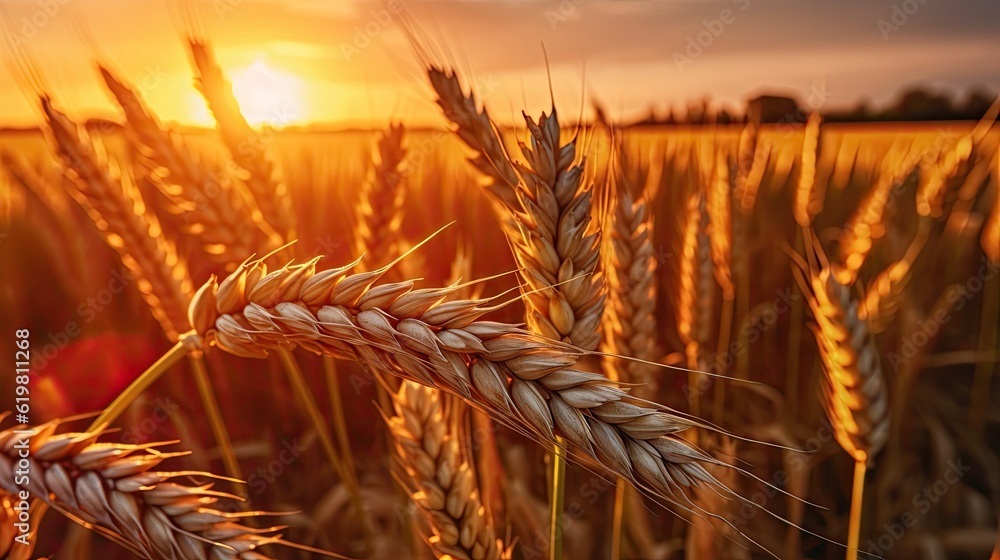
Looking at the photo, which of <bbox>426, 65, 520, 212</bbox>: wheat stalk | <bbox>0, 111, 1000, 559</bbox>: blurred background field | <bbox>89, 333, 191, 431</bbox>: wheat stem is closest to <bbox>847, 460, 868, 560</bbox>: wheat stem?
<bbox>0, 111, 1000, 559</bbox>: blurred background field

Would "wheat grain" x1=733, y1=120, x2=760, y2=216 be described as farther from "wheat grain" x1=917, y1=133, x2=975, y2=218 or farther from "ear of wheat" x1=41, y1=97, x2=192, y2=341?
"ear of wheat" x1=41, y1=97, x2=192, y2=341

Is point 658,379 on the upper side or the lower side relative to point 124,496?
lower

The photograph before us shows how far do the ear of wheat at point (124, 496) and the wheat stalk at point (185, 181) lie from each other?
476 mm

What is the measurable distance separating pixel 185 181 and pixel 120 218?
0.11 m

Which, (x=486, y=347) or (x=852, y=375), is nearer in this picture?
(x=486, y=347)

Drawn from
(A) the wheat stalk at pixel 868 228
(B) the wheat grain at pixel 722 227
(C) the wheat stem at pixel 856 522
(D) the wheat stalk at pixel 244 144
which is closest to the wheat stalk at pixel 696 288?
(B) the wheat grain at pixel 722 227

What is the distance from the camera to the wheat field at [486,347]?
20.1 inches

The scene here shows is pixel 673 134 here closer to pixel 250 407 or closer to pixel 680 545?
pixel 680 545

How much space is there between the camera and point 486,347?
19.1 inches

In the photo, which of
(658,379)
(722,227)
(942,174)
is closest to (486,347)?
(658,379)

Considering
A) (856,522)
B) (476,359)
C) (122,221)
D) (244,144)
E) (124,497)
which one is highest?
(244,144)

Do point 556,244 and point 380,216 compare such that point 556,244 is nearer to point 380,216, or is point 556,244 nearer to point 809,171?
point 380,216

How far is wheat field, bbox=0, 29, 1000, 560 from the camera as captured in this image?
0.51m

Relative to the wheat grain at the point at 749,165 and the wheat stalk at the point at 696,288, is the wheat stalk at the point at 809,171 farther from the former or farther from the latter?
the wheat stalk at the point at 696,288
